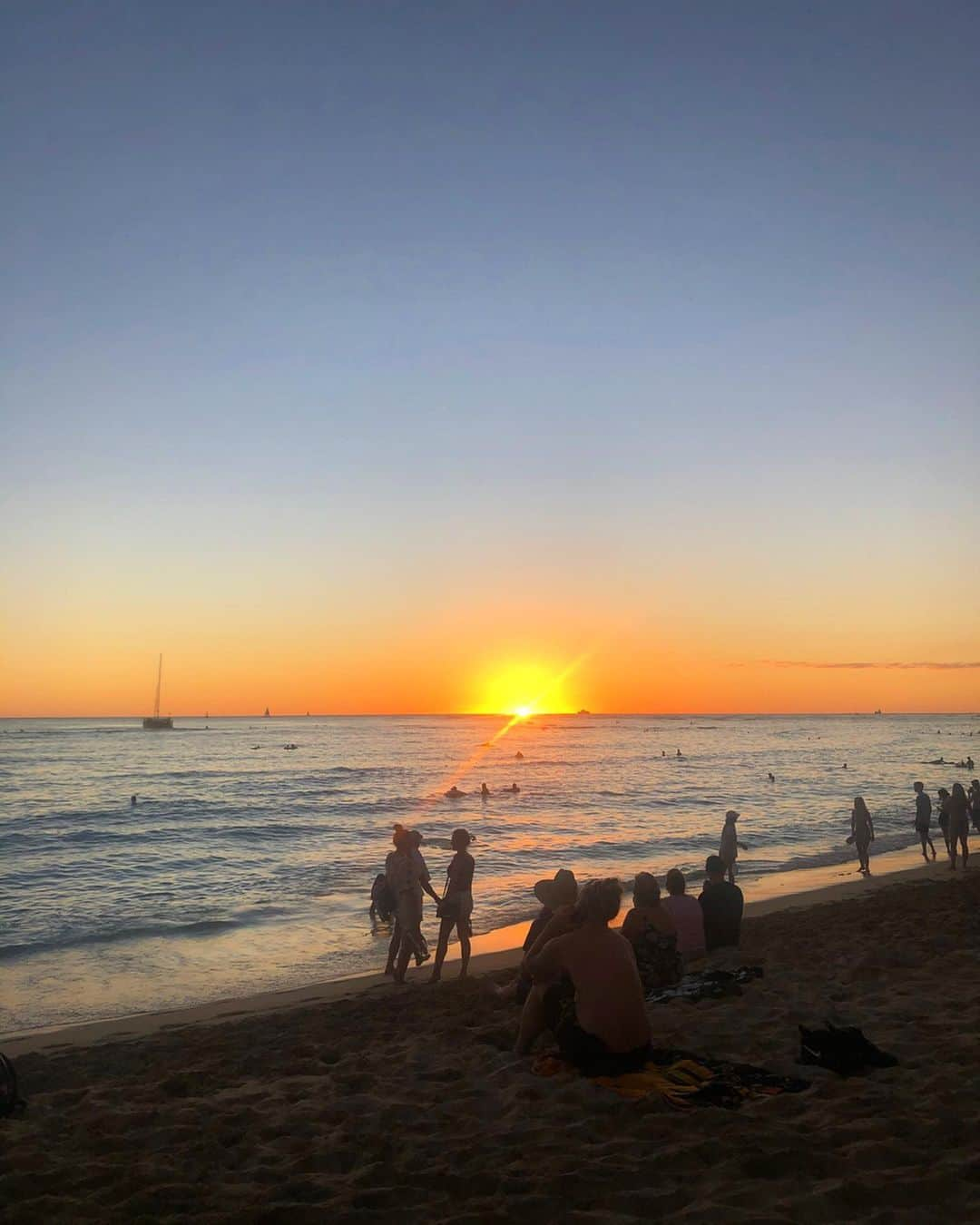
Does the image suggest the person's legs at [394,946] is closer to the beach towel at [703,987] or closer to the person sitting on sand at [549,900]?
the person sitting on sand at [549,900]

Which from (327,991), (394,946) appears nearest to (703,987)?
(394,946)

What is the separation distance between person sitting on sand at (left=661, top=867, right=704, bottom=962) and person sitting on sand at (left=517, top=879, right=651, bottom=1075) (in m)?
3.42

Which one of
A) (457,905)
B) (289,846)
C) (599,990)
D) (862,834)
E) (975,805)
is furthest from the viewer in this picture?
(289,846)

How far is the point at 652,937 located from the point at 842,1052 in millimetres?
2168

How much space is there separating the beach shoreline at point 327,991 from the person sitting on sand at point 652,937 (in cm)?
390

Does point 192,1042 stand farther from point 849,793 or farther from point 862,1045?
point 849,793

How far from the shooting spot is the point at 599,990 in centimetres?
573

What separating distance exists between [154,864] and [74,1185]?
68.6 feet

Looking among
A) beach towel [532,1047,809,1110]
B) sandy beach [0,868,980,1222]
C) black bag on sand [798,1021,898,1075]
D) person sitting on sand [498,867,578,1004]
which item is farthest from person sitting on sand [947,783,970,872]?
beach towel [532,1047,809,1110]

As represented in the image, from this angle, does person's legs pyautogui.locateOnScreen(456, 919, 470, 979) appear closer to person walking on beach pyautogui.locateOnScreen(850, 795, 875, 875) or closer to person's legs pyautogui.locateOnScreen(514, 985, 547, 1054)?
person's legs pyautogui.locateOnScreen(514, 985, 547, 1054)

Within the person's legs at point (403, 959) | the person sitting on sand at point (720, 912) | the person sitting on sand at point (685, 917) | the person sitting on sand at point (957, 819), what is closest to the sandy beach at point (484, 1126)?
the person sitting on sand at point (685, 917)

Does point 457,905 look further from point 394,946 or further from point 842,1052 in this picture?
point 842,1052

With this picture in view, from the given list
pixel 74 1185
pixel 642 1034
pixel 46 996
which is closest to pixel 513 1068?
pixel 642 1034

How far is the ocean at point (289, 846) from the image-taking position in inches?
521
